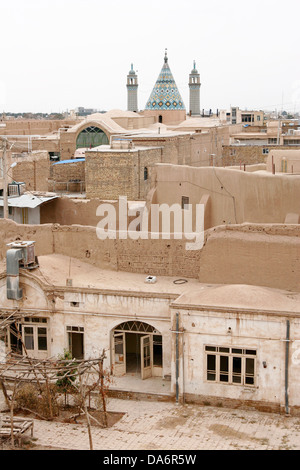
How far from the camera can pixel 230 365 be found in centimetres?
1611

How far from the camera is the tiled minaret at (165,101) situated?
5397cm

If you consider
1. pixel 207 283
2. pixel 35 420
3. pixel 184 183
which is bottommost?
pixel 35 420

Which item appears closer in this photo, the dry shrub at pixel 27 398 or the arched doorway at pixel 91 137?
the dry shrub at pixel 27 398

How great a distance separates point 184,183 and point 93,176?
22.9 ft

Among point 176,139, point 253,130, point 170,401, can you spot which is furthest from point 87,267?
point 253,130

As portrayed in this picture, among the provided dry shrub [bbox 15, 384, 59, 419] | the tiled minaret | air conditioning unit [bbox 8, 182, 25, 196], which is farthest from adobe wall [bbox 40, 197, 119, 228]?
the tiled minaret

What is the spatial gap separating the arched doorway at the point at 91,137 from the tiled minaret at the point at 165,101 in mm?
13136

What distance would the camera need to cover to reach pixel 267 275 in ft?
58.9

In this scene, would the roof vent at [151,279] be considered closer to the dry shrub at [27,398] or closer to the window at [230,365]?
the window at [230,365]

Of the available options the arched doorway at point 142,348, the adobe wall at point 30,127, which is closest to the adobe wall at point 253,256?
the arched doorway at point 142,348

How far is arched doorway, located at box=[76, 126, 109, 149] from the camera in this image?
40.6 metres

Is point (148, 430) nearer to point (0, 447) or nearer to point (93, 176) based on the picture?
point (0, 447)

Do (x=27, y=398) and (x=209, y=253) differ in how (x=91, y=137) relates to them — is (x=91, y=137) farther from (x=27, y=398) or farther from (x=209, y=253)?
(x=27, y=398)

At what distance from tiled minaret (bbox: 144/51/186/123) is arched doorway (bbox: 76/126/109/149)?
13.1m
